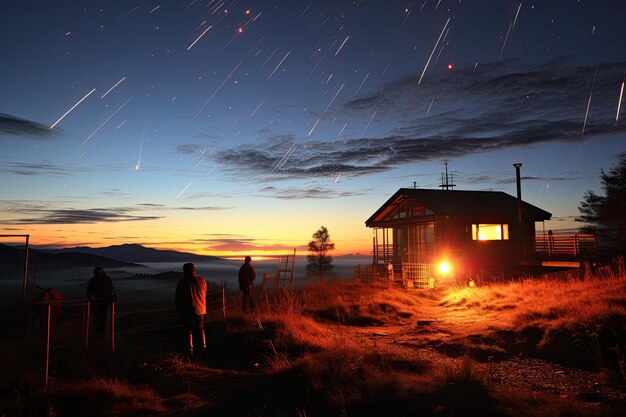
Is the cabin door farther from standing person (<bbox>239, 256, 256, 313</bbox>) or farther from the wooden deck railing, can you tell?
standing person (<bbox>239, 256, 256, 313</bbox>)

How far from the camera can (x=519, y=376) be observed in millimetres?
8133

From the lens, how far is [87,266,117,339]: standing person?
39.3 ft

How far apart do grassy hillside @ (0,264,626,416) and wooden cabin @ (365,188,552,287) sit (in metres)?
10.6

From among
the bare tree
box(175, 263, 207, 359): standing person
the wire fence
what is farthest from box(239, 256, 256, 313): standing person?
the bare tree

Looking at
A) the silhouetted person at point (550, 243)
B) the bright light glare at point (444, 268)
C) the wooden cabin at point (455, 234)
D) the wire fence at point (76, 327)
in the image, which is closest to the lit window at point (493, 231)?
the wooden cabin at point (455, 234)

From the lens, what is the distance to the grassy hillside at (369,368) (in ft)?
21.0

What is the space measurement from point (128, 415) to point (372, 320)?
9597 millimetres

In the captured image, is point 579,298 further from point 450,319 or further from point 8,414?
point 8,414

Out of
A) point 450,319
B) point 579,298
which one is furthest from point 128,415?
point 579,298

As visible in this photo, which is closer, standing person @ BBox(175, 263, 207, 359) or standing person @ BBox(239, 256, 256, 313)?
standing person @ BBox(175, 263, 207, 359)

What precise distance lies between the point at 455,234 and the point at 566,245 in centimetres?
540

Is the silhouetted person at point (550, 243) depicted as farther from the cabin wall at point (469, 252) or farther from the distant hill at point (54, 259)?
the distant hill at point (54, 259)

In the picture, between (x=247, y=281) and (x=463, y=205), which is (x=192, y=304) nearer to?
(x=247, y=281)

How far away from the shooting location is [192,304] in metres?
9.63
